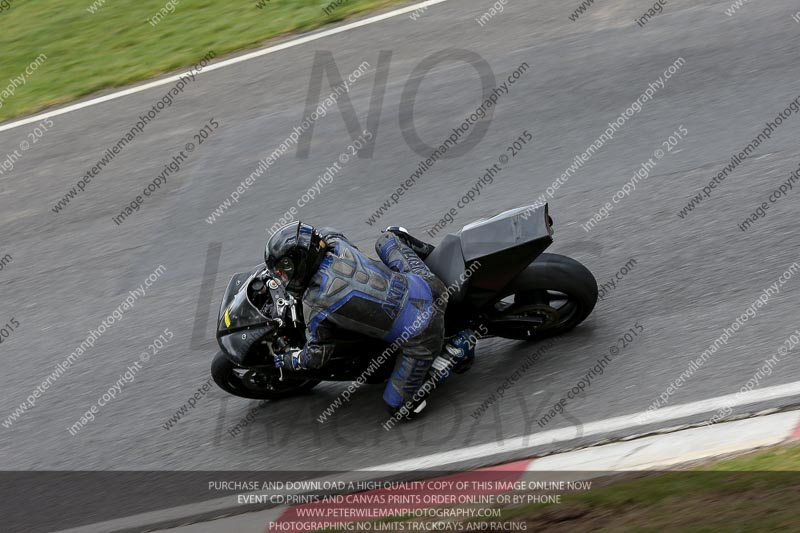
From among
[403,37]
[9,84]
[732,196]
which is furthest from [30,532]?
[9,84]

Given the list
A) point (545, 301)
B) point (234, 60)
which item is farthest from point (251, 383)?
point (234, 60)

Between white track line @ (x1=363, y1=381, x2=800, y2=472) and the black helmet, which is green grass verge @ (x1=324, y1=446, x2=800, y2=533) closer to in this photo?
white track line @ (x1=363, y1=381, x2=800, y2=472)

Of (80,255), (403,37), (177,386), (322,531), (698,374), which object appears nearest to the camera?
(322,531)

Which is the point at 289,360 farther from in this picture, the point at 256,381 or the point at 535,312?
the point at 535,312

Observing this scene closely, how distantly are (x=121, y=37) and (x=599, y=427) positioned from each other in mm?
9818

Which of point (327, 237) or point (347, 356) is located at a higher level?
point (327, 237)

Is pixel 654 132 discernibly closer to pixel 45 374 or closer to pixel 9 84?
pixel 45 374

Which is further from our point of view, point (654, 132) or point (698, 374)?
point (654, 132)

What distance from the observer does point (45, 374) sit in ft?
25.0

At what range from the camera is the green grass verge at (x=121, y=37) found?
11.8 metres

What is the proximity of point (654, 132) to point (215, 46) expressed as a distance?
6.16 metres

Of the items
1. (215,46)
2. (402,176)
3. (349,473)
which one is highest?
(215,46)

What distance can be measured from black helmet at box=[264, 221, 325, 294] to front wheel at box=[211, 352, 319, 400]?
1.00 meters

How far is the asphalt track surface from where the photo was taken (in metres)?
6.35
